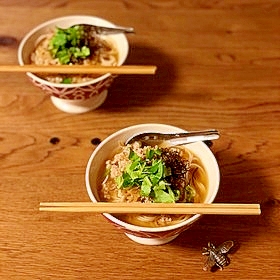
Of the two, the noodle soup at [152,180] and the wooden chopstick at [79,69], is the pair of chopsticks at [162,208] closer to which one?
the noodle soup at [152,180]

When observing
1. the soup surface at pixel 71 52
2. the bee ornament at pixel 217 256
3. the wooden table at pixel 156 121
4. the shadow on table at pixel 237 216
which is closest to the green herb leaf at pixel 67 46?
the soup surface at pixel 71 52

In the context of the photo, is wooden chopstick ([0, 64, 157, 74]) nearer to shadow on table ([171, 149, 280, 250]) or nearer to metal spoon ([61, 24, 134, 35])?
metal spoon ([61, 24, 134, 35])

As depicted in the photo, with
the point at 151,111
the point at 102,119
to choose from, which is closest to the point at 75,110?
the point at 102,119

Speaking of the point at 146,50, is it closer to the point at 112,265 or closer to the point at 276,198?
the point at 276,198

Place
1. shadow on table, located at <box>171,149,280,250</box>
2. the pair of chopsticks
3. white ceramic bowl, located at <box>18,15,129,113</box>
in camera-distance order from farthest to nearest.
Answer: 1. white ceramic bowl, located at <box>18,15,129,113</box>
2. shadow on table, located at <box>171,149,280,250</box>
3. the pair of chopsticks

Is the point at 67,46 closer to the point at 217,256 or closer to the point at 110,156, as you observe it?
the point at 110,156

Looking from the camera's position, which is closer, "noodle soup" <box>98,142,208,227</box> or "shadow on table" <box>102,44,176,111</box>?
"noodle soup" <box>98,142,208,227</box>

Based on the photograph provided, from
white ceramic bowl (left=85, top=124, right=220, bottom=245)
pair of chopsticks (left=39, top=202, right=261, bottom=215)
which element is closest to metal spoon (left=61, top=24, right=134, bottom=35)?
white ceramic bowl (left=85, top=124, right=220, bottom=245)
